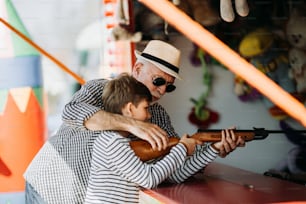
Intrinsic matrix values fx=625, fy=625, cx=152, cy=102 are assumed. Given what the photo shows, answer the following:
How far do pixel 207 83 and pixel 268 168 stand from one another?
1.19 feet

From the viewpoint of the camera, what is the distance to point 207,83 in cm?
219

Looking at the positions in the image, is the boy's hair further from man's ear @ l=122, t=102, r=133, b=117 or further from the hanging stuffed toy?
the hanging stuffed toy

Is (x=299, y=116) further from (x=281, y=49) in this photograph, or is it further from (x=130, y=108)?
(x=281, y=49)

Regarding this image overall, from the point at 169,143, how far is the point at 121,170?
0.11 meters

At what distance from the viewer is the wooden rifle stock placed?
1138 millimetres

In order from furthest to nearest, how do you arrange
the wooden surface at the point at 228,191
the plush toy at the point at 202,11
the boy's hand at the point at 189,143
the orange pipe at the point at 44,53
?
the orange pipe at the point at 44,53 < the plush toy at the point at 202,11 < the boy's hand at the point at 189,143 < the wooden surface at the point at 228,191

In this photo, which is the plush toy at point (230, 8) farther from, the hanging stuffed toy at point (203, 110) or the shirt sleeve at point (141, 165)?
the hanging stuffed toy at point (203, 110)

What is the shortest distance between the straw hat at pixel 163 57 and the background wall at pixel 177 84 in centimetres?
73

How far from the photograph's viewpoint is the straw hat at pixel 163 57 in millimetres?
1293

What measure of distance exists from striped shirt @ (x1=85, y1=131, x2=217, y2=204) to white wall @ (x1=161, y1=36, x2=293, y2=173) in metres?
0.99

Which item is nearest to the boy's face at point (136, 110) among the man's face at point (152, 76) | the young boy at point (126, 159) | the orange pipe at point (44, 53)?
the young boy at point (126, 159)

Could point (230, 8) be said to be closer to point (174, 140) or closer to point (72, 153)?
point (174, 140)

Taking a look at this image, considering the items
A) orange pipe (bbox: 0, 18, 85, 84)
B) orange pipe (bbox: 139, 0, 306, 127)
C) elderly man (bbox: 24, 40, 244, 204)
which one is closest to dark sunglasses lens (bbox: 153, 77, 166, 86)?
elderly man (bbox: 24, 40, 244, 204)

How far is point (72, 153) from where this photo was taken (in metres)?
1.27
